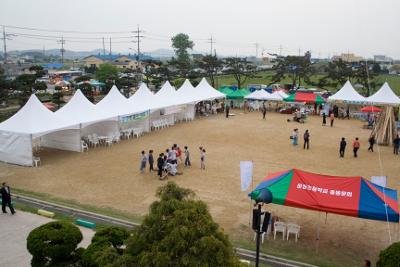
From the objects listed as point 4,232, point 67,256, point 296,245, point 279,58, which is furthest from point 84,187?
point 279,58

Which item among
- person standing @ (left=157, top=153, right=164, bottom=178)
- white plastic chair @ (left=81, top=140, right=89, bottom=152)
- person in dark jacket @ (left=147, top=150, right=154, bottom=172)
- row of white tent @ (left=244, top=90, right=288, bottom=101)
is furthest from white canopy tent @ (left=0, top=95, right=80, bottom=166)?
row of white tent @ (left=244, top=90, right=288, bottom=101)

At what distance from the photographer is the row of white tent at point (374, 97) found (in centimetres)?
2625

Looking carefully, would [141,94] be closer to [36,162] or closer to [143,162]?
[36,162]

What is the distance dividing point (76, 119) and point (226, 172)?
789 centimetres

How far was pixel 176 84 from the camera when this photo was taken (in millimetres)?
45062

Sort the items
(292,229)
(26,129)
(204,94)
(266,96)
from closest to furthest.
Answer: (292,229) < (26,129) < (204,94) < (266,96)

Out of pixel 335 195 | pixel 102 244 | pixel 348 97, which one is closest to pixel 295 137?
pixel 335 195

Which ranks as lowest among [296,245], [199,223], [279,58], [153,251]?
[296,245]

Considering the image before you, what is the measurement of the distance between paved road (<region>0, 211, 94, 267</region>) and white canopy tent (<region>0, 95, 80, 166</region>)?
5.21m

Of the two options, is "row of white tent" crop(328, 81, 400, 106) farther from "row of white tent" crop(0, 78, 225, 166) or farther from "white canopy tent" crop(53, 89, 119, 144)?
"white canopy tent" crop(53, 89, 119, 144)

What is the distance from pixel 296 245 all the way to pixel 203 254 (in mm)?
5630

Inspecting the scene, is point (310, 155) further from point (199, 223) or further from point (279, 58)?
point (279, 58)

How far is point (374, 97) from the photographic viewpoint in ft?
87.9

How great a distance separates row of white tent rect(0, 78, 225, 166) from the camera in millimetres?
15586
